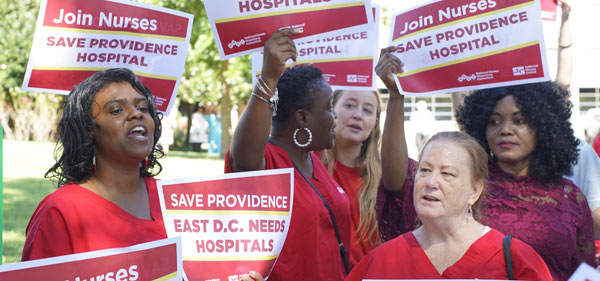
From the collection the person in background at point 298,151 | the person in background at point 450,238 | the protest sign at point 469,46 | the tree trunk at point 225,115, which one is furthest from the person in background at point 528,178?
the tree trunk at point 225,115

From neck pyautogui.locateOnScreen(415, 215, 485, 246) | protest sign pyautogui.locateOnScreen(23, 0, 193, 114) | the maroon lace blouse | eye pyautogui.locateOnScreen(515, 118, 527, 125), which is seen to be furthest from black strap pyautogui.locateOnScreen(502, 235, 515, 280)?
protest sign pyautogui.locateOnScreen(23, 0, 193, 114)

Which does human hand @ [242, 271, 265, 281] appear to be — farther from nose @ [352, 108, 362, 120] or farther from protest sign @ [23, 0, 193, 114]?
nose @ [352, 108, 362, 120]

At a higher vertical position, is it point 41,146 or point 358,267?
point 41,146

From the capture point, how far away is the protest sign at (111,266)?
225 cm

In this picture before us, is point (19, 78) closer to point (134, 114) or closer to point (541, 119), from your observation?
point (134, 114)

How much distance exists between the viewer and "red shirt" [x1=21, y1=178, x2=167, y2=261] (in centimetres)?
270

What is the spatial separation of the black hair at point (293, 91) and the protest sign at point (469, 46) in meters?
0.46

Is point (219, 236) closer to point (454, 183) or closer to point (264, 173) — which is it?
point (264, 173)

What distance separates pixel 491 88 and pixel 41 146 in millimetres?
17269

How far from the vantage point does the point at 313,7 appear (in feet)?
12.1

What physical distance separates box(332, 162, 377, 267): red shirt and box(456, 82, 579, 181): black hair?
0.85m

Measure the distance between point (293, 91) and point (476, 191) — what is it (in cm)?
117

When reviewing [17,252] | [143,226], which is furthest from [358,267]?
[17,252]

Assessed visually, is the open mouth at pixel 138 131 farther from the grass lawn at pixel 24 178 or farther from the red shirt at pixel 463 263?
the grass lawn at pixel 24 178
